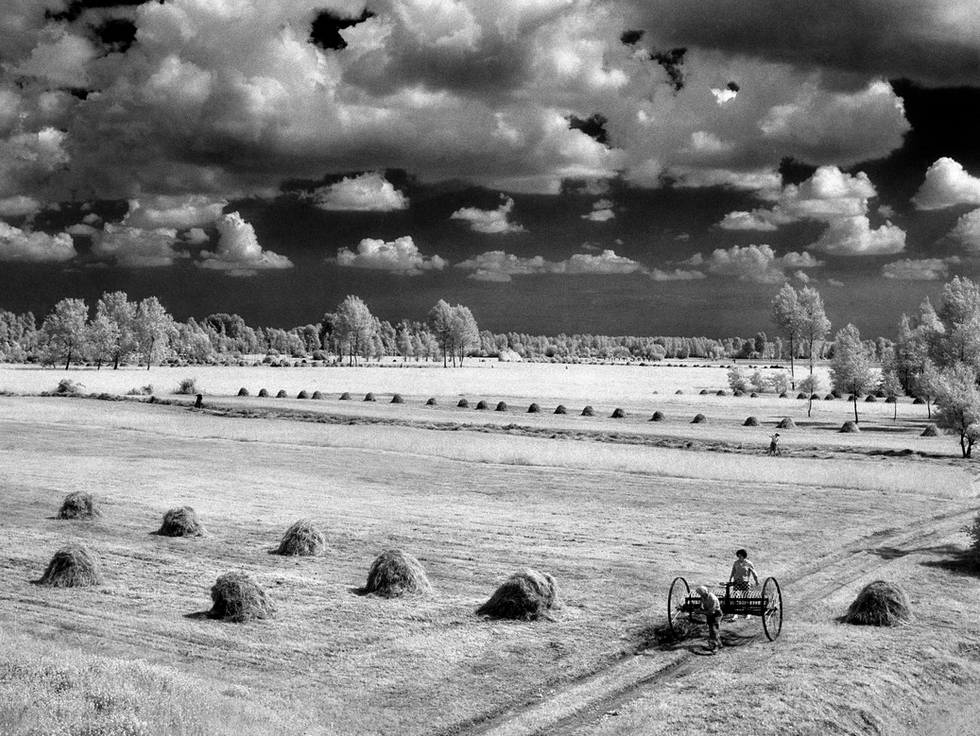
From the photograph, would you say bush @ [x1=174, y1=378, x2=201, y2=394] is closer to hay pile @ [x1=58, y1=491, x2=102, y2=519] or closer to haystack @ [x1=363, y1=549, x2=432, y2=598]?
hay pile @ [x1=58, y1=491, x2=102, y2=519]

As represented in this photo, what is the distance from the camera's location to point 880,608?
2059 centimetres

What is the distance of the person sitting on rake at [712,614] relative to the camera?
61.6 ft

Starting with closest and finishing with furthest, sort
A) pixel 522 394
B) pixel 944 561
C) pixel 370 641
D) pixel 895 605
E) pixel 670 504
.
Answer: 1. pixel 370 641
2. pixel 895 605
3. pixel 944 561
4. pixel 670 504
5. pixel 522 394

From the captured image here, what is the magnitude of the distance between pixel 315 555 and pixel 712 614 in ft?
41.6

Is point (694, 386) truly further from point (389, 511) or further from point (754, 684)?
point (754, 684)

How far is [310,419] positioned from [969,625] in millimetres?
61660

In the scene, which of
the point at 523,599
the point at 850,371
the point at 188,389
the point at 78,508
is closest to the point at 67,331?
the point at 188,389

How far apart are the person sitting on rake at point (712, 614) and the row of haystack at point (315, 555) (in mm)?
3719

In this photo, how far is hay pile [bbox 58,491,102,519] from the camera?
31.1m

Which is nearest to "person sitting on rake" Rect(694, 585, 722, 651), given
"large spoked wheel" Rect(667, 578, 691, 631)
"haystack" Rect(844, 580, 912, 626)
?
"large spoked wheel" Rect(667, 578, 691, 631)

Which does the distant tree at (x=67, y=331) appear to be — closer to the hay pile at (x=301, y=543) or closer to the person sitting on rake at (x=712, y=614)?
the hay pile at (x=301, y=543)

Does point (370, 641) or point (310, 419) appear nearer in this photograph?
point (370, 641)

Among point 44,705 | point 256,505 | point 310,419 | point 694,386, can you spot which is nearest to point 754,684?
point 44,705

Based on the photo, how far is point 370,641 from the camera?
1875 centimetres
